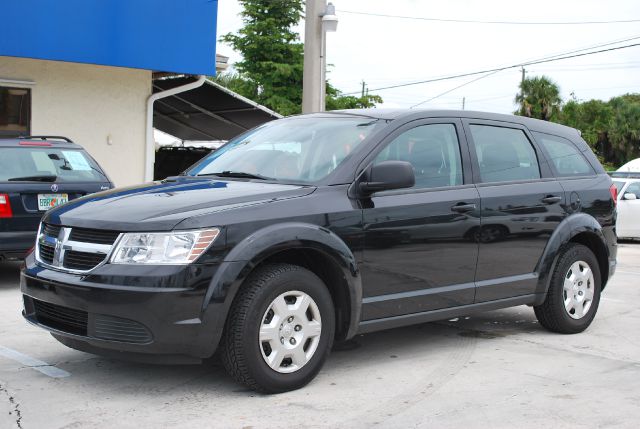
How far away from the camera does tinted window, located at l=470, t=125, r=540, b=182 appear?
6266 millimetres

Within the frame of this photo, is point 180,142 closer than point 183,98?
No

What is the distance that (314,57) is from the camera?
1485cm

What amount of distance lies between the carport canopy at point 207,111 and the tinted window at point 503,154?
1074 centimetres

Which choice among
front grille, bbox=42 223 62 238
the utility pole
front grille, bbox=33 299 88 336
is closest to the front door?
front grille, bbox=33 299 88 336

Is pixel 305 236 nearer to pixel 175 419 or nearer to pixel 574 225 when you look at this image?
pixel 175 419

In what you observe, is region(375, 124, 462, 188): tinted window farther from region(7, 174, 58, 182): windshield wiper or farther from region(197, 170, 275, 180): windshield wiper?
region(7, 174, 58, 182): windshield wiper

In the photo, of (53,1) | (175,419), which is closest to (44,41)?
(53,1)

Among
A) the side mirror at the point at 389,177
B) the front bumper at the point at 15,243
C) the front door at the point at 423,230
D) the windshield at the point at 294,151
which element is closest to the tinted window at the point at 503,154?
the front door at the point at 423,230

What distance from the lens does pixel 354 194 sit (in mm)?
5309

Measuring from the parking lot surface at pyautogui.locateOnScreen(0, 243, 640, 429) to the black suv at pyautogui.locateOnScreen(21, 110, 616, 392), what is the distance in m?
0.28

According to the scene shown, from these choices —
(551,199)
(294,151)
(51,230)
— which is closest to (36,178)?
(51,230)

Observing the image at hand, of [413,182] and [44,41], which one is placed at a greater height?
[44,41]

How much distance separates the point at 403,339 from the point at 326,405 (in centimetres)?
195

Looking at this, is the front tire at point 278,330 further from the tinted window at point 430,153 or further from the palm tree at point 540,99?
the palm tree at point 540,99
